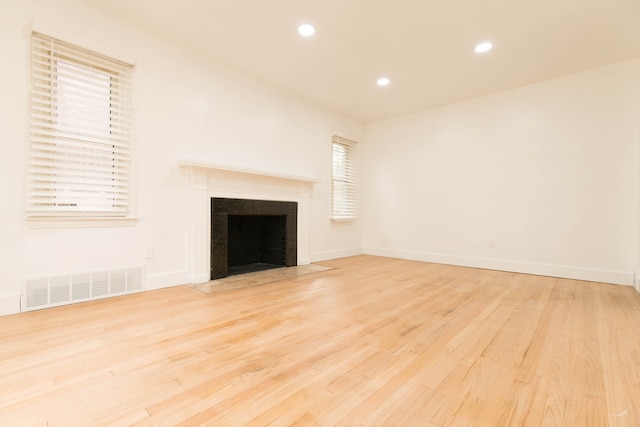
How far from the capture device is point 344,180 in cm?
529

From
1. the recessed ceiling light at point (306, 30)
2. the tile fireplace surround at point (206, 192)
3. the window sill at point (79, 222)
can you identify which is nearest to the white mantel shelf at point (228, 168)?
the tile fireplace surround at point (206, 192)

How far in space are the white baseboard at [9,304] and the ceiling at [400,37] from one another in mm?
2516

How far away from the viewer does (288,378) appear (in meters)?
1.35

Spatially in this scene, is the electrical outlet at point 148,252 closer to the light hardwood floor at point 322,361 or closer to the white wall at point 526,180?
the light hardwood floor at point 322,361

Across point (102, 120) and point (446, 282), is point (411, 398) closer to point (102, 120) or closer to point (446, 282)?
point (446, 282)

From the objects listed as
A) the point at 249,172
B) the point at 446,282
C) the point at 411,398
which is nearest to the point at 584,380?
the point at 411,398

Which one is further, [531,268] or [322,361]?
[531,268]

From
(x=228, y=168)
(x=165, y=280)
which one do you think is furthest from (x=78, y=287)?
(x=228, y=168)

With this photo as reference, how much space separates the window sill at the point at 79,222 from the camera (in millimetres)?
2256

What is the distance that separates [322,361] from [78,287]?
2.29 meters

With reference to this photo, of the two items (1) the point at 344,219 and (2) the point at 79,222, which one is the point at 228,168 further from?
(1) the point at 344,219

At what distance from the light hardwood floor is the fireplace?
130cm

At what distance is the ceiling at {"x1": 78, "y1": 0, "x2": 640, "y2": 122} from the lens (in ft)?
8.04

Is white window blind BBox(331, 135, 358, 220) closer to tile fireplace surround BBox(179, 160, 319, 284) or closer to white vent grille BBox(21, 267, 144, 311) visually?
tile fireplace surround BBox(179, 160, 319, 284)
